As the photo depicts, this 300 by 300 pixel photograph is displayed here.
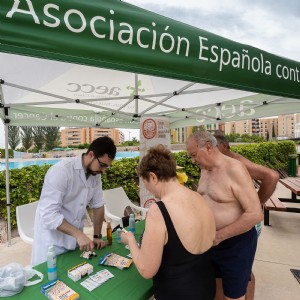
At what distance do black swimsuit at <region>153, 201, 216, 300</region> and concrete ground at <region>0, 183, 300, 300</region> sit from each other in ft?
6.48

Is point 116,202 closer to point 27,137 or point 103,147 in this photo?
point 103,147

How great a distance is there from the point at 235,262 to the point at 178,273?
0.75 meters

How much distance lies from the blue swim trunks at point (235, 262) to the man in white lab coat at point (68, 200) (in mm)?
1069

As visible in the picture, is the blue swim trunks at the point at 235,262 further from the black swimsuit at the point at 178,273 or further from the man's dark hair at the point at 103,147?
the man's dark hair at the point at 103,147

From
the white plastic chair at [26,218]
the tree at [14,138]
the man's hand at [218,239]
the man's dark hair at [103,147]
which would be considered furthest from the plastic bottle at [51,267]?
the tree at [14,138]

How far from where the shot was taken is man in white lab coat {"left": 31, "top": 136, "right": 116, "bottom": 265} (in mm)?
1914

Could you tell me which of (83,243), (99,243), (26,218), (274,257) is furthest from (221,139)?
(26,218)

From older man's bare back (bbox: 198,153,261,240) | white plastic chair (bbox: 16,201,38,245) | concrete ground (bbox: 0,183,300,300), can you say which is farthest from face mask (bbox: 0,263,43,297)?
concrete ground (bbox: 0,183,300,300)

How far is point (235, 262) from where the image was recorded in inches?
70.6

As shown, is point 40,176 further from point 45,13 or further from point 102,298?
point 45,13

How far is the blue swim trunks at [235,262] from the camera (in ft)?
5.85

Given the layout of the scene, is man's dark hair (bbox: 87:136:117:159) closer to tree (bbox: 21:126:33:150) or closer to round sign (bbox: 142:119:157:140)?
round sign (bbox: 142:119:157:140)

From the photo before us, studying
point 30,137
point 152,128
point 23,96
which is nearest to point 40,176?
point 23,96

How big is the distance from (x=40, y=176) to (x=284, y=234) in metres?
5.34
